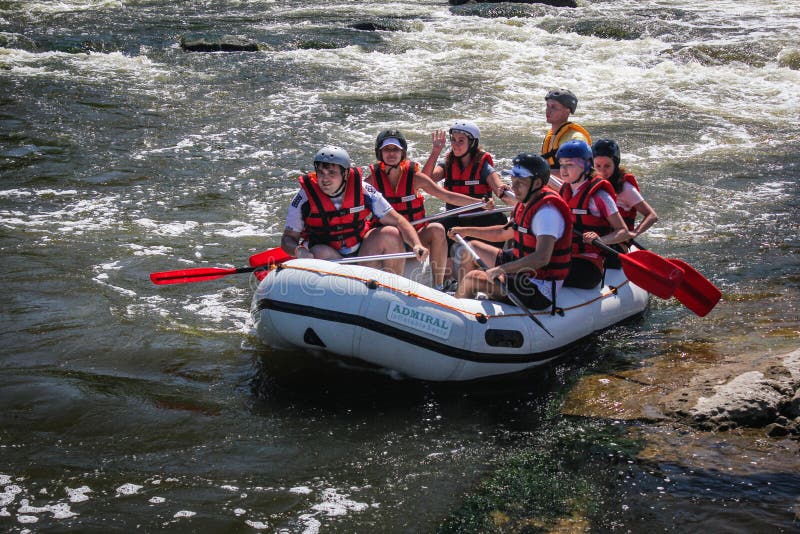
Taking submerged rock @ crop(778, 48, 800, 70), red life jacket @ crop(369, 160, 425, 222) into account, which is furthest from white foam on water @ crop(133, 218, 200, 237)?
submerged rock @ crop(778, 48, 800, 70)

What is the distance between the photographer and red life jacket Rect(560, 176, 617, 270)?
563 cm

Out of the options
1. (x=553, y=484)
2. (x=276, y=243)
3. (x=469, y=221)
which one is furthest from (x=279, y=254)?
(x=553, y=484)

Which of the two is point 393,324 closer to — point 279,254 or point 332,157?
point 332,157

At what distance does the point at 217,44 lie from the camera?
1538cm

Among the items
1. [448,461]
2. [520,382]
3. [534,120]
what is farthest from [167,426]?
[534,120]

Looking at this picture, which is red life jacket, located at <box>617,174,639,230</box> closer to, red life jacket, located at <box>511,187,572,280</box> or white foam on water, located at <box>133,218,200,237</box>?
red life jacket, located at <box>511,187,572,280</box>

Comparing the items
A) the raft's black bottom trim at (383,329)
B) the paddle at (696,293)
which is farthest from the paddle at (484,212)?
the raft's black bottom trim at (383,329)

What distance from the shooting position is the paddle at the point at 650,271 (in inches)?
216

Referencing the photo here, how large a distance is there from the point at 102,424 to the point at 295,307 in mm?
1280

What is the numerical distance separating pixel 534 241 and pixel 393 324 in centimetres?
108

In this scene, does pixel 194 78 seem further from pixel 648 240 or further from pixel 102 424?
pixel 102 424

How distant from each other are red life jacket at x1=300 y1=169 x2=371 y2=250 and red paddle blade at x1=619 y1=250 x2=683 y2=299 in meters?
1.86

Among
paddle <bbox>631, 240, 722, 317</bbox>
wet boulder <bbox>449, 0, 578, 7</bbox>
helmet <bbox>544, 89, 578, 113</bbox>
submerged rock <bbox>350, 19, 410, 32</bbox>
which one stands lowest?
paddle <bbox>631, 240, 722, 317</bbox>

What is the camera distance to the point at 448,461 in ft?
13.8
